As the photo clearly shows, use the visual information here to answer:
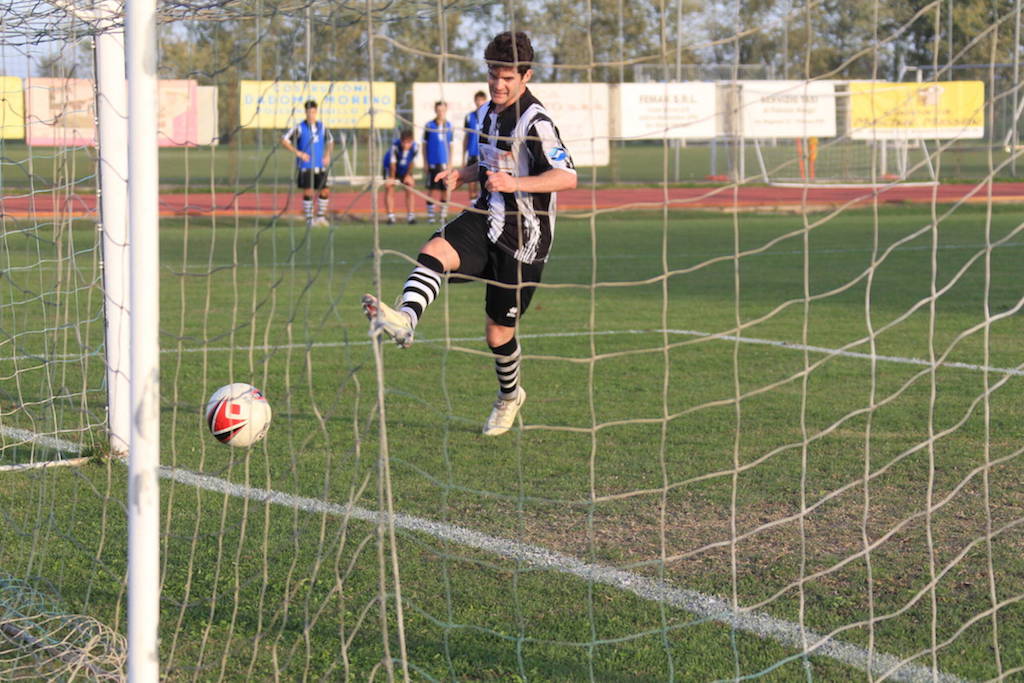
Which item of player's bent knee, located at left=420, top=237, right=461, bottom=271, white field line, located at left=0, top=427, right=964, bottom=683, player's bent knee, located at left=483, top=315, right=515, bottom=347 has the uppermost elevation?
player's bent knee, located at left=420, top=237, right=461, bottom=271

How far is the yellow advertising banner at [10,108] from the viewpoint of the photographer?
21.0ft

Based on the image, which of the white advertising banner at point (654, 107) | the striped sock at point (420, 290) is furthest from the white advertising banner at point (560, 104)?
the striped sock at point (420, 290)

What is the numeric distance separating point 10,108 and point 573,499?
3845 mm

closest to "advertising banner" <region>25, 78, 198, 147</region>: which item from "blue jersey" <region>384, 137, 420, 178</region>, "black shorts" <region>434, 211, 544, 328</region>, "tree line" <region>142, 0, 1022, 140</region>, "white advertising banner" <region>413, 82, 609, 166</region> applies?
"tree line" <region>142, 0, 1022, 140</region>

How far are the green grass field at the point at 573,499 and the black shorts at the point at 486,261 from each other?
1.15 feet

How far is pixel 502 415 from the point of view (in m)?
6.24

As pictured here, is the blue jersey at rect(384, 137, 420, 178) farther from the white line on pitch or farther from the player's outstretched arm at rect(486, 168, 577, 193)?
the white line on pitch

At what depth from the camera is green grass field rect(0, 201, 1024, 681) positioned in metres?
3.52

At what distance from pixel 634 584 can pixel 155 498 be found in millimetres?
1720

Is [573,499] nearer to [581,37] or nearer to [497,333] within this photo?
[497,333]

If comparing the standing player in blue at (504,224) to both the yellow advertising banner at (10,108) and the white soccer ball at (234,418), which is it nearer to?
the white soccer ball at (234,418)

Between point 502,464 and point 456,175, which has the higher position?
point 456,175

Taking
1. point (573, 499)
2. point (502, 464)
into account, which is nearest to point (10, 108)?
point (502, 464)

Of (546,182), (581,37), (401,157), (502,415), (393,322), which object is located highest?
(581,37)
